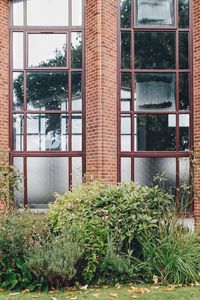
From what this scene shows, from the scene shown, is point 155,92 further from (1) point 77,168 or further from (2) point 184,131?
(1) point 77,168

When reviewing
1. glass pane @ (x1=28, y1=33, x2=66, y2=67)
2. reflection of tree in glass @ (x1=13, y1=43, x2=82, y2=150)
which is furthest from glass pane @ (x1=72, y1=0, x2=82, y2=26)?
reflection of tree in glass @ (x1=13, y1=43, x2=82, y2=150)

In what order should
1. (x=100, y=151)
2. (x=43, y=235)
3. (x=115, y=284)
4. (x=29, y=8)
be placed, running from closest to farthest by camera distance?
(x=115, y=284) → (x=43, y=235) → (x=100, y=151) → (x=29, y=8)

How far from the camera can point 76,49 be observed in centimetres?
1077

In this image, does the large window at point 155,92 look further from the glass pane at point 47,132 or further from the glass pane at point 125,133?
the glass pane at point 47,132

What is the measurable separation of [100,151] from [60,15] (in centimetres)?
338

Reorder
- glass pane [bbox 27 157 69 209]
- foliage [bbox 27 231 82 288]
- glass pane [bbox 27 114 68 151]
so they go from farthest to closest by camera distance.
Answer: glass pane [bbox 27 114 68 151] < glass pane [bbox 27 157 69 209] < foliage [bbox 27 231 82 288]

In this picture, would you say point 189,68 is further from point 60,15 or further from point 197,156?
point 60,15

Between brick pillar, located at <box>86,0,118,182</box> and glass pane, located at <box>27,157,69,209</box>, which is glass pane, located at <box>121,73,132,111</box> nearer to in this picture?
brick pillar, located at <box>86,0,118,182</box>

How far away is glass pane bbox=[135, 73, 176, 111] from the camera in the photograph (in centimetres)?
1066

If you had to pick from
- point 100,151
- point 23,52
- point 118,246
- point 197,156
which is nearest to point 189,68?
point 197,156

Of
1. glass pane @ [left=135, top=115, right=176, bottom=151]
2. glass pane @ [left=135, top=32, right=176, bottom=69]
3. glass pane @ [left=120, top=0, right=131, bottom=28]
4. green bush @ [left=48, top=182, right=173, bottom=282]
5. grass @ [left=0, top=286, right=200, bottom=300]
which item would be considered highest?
glass pane @ [left=120, top=0, right=131, bottom=28]

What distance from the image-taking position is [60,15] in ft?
35.5

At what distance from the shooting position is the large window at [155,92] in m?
10.6

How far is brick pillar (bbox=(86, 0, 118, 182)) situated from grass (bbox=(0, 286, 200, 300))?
4.11 m
